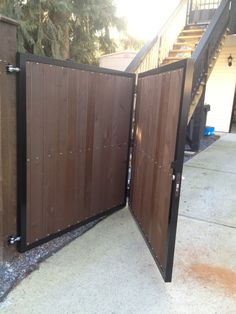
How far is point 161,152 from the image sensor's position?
8.15 feet

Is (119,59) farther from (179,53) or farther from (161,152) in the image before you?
(161,152)

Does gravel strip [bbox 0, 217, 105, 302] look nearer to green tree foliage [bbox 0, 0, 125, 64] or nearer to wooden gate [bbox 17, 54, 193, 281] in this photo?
wooden gate [bbox 17, 54, 193, 281]

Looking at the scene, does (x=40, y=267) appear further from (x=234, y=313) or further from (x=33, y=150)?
(x=234, y=313)

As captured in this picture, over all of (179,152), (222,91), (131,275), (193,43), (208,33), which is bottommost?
(131,275)

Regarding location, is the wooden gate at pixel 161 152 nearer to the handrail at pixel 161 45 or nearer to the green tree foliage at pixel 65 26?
the handrail at pixel 161 45

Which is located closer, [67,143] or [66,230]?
[67,143]

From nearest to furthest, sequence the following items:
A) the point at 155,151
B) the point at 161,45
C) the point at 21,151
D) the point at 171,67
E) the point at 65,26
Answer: the point at 171,67
the point at 21,151
the point at 155,151
the point at 161,45
the point at 65,26

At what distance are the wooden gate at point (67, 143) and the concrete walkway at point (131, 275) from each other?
318 millimetres

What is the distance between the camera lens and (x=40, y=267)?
8.05ft

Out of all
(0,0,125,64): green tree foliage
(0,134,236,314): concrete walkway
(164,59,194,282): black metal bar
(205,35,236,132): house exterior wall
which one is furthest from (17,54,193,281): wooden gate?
(205,35,236,132): house exterior wall

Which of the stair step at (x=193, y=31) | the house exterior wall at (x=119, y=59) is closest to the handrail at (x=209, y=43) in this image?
the stair step at (x=193, y=31)

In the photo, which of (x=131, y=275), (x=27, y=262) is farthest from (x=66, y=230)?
(x=131, y=275)

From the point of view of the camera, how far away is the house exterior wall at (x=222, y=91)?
31.6 feet

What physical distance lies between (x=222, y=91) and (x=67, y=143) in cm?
838
